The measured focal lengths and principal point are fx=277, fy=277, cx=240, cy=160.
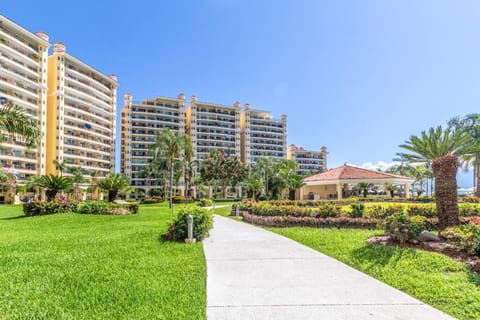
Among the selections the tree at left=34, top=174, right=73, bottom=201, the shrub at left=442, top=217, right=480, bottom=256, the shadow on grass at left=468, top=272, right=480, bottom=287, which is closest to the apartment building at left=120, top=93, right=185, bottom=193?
the tree at left=34, top=174, right=73, bottom=201

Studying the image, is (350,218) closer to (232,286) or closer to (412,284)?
(412,284)

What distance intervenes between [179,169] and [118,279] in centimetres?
5260

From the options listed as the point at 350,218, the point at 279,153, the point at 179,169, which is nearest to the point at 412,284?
the point at 350,218

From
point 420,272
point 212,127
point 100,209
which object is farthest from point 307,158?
point 420,272

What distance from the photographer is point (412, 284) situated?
17.6 ft

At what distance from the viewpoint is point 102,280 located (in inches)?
220

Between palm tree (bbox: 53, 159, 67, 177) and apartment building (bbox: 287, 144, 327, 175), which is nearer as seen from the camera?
palm tree (bbox: 53, 159, 67, 177)

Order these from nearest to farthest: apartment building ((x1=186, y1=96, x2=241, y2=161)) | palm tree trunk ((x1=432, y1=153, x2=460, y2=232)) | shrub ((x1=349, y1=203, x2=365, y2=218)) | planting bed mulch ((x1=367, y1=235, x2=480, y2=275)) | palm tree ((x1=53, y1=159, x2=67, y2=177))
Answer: planting bed mulch ((x1=367, y1=235, x2=480, y2=275)), palm tree trunk ((x1=432, y1=153, x2=460, y2=232)), shrub ((x1=349, y1=203, x2=365, y2=218)), palm tree ((x1=53, y1=159, x2=67, y2=177)), apartment building ((x1=186, y1=96, x2=241, y2=161))

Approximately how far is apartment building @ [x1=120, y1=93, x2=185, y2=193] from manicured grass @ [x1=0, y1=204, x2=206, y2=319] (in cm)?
7058

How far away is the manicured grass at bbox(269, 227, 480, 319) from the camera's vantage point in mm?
4645

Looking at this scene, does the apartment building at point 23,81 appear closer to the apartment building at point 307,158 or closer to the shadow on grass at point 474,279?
the shadow on grass at point 474,279

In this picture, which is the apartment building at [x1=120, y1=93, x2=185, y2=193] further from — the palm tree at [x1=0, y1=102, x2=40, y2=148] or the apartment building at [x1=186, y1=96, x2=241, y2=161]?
the palm tree at [x1=0, y1=102, x2=40, y2=148]

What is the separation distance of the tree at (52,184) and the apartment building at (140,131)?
55560 millimetres

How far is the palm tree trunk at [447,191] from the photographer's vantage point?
33.1ft
